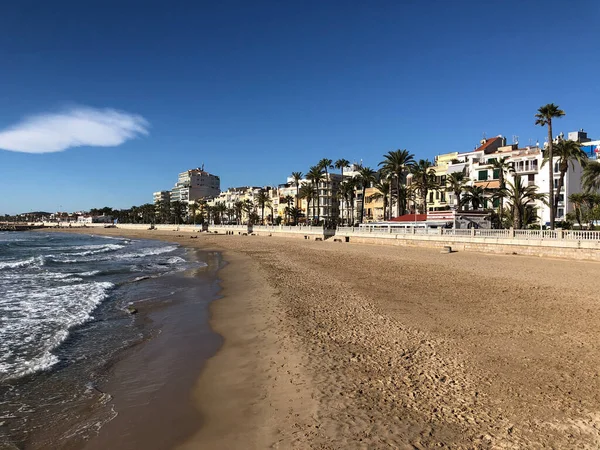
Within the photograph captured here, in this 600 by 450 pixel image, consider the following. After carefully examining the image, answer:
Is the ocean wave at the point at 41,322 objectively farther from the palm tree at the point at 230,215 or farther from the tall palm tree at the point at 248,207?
the palm tree at the point at 230,215

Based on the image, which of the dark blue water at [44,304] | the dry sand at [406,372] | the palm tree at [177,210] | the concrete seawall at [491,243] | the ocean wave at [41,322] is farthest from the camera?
the palm tree at [177,210]

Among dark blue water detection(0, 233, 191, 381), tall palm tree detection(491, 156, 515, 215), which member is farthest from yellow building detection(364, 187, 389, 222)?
dark blue water detection(0, 233, 191, 381)

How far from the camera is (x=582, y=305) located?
12375mm

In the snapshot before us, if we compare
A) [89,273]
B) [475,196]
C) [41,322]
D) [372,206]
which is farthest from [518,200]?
[372,206]

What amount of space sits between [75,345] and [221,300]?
21.7 feet

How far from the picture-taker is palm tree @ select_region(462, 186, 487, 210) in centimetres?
5541

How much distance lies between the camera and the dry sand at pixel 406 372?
16.8 ft

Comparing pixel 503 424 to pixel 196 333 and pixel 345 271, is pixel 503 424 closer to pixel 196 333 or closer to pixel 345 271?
pixel 196 333

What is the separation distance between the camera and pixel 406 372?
7.04 meters

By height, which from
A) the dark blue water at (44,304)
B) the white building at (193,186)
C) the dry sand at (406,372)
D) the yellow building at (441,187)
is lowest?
the dark blue water at (44,304)

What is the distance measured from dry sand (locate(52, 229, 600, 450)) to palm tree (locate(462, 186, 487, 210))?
42885mm

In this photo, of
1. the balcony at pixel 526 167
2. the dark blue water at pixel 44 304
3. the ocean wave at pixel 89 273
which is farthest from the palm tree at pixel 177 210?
the ocean wave at pixel 89 273

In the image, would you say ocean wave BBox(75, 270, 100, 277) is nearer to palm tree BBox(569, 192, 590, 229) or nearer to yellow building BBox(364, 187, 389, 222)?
palm tree BBox(569, 192, 590, 229)

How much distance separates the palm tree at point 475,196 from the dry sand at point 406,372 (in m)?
42.9
